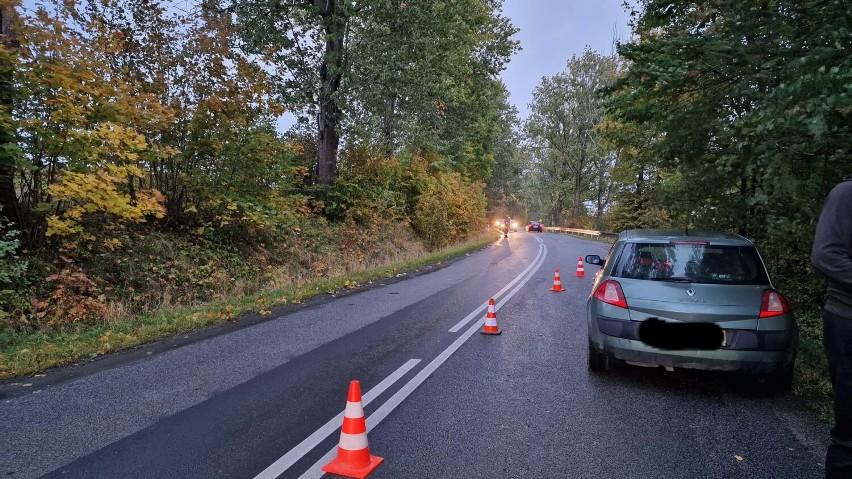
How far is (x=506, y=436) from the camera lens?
3637 mm

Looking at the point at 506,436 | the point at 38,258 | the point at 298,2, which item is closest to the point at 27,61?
the point at 38,258

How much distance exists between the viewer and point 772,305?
425 centimetres

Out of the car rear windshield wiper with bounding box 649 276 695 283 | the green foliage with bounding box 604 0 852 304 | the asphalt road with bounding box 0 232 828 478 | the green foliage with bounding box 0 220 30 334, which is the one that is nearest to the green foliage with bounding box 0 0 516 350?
the green foliage with bounding box 0 220 30 334

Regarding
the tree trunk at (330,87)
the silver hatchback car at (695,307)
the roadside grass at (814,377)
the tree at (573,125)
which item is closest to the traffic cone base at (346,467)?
the silver hatchback car at (695,307)

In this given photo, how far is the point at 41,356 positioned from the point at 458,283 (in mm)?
8449

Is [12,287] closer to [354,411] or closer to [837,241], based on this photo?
[354,411]

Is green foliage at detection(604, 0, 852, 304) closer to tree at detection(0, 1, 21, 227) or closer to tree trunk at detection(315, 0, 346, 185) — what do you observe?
tree at detection(0, 1, 21, 227)

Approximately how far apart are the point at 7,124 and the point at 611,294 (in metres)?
8.39

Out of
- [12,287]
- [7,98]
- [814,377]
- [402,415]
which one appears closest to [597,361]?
[814,377]

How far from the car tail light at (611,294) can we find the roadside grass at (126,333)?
215 inches

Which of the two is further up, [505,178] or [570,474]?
[505,178]

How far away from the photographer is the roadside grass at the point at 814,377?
417 centimetres

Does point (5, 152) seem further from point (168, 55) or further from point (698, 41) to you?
point (698, 41)

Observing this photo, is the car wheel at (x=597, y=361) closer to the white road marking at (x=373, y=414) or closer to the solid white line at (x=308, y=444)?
the white road marking at (x=373, y=414)
